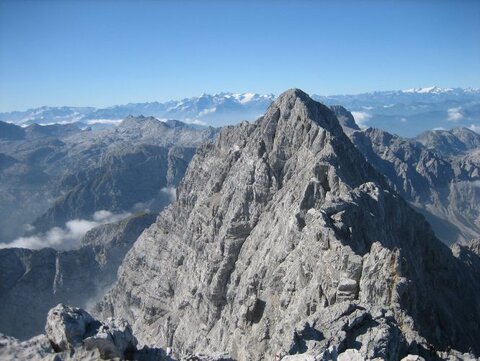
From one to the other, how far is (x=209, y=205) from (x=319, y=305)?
2934 inches

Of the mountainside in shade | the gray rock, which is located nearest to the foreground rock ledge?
the gray rock

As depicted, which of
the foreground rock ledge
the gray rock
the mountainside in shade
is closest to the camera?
the foreground rock ledge

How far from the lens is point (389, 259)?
50094 millimetres

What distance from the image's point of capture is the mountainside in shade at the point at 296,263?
1750 inches

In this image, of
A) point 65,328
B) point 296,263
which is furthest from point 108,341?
point 296,263

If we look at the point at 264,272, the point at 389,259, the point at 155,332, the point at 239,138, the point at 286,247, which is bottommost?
the point at 155,332

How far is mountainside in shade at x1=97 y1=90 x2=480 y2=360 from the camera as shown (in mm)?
44438

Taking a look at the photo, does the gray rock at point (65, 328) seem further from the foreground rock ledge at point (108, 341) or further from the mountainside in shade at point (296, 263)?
the mountainside in shade at point (296, 263)

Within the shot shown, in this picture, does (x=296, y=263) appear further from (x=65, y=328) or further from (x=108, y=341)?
(x=65, y=328)

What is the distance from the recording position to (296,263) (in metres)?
64.1

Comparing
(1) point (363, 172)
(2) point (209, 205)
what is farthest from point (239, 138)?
(1) point (363, 172)

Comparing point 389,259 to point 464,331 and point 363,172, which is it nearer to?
point 464,331

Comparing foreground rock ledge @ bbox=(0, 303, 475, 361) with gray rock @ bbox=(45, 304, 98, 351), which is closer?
foreground rock ledge @ bbox=(0, 303, 475, 361)

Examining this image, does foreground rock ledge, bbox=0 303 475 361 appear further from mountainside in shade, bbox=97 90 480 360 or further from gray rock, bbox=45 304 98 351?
mountainside in shade, bbox=97 90 480 360
